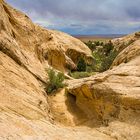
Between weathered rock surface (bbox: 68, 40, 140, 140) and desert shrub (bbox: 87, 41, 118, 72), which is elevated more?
desert shrub (bbox: 87, 41, 118, 72)

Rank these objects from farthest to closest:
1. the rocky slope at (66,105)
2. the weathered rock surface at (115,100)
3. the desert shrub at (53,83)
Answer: the desert shrub at (53,83) < the weathered rock surface at (115,100) < the rocky slope at (66,105)

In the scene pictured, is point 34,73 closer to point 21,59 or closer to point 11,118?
point 21,59

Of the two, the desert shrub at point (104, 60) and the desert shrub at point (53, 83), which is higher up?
the desert shrub at point (104, 60)

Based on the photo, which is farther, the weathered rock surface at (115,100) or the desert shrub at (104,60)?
the desert shrub at (104,60)

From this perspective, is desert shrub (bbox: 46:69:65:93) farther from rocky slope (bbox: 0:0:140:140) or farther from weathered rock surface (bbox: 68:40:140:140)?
weathered rock surface (bbox: 68:40:140:140)

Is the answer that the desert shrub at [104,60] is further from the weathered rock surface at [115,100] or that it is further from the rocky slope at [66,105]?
the weathered rock surface at [115,100]

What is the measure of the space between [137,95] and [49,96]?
5939mm

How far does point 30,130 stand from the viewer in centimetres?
1218

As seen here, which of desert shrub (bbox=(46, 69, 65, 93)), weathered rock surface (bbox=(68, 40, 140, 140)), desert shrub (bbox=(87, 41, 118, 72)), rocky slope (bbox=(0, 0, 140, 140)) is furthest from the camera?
desert shrub (bbox=(87, 41, 118, 72))

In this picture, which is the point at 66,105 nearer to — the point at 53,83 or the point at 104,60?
the point at 53,83

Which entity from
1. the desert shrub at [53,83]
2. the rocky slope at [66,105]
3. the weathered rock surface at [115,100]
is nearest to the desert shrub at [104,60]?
the rocky slope at [66,105]

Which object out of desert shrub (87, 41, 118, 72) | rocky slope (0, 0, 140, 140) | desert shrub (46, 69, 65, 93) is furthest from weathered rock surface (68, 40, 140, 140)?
desert shrub (87, 41, 118, 72)

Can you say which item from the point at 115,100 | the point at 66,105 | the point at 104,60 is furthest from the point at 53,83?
the point at 104,60

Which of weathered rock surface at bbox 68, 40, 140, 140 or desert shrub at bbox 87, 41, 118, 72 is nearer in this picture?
weathered rock surface at bbox 68, 40, 140, 140
